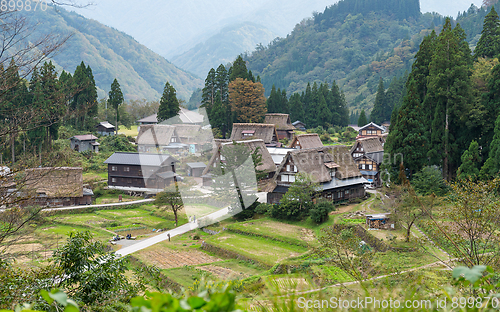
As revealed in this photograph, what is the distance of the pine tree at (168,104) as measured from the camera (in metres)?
42.0

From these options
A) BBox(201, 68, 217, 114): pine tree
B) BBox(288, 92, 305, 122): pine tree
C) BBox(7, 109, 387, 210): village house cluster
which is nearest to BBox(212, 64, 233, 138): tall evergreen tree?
BBox(201, 68, 217, 114): pine tree

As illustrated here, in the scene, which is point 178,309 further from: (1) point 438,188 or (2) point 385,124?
(2) point 385,124

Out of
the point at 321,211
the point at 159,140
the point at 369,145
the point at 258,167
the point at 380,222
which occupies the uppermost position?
the point at 159,140

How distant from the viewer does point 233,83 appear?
42.7 m

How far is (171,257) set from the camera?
17625 mm

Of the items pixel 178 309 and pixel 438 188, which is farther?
pixel 438 188

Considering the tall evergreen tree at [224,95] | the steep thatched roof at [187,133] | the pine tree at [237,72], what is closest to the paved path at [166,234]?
the steep thatched roof at [187,133]

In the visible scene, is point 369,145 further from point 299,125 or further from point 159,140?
point 159,140

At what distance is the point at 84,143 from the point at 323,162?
2597 cm

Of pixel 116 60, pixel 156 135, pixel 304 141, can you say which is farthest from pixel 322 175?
pixel 116 60

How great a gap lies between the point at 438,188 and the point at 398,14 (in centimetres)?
10774

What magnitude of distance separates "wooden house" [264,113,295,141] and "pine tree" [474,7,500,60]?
841 inches

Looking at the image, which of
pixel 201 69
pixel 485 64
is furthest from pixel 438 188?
pixel 201 69

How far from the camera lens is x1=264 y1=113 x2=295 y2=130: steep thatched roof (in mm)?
43719
